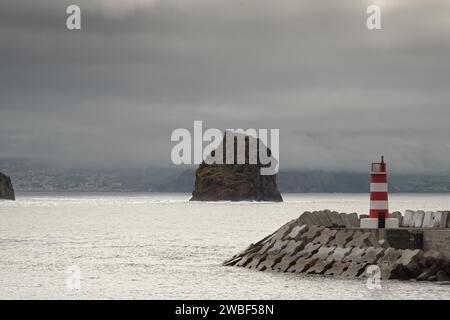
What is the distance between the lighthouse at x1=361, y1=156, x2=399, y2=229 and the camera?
35906 millimetres

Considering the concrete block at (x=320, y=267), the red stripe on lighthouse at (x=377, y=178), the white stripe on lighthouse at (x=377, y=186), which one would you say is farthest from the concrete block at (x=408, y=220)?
the concrete block at (x=320, y=267)

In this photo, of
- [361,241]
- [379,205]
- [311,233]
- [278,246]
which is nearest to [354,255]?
[361,241]

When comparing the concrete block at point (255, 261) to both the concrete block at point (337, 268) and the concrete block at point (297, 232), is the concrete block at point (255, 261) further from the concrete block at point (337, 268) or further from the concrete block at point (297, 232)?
the concrete block at point (337, 268)

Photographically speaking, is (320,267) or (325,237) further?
(325,237)


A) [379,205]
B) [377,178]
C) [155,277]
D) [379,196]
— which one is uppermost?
[377,178]

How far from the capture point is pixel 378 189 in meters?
35.9

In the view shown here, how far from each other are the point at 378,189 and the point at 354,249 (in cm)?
291

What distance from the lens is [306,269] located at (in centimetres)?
3581

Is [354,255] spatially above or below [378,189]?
below

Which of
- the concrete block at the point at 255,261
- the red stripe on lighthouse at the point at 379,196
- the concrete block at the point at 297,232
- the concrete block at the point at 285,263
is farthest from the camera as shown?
the concrete block at the point at 255,261

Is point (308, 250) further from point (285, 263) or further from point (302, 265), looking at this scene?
point (285, 263)

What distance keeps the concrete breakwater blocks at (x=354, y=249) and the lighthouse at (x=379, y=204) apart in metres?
0.56

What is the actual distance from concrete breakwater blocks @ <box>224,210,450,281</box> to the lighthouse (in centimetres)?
56

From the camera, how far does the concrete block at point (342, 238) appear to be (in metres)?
35.0
